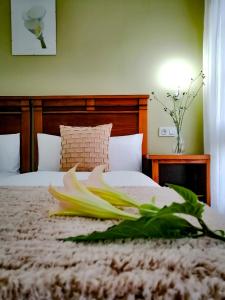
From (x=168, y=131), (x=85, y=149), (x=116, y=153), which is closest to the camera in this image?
(x=85, y=149)

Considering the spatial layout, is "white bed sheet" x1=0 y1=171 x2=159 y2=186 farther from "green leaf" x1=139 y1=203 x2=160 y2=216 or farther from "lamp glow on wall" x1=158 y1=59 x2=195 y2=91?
"lamp glow on wall" x1=158 y1=59 x2=195 y2=91

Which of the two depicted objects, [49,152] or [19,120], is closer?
[49,152]

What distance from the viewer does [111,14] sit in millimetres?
2871

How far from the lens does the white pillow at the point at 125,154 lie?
7.88 ft

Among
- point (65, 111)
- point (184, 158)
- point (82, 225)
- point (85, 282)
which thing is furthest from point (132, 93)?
point (85, 282)

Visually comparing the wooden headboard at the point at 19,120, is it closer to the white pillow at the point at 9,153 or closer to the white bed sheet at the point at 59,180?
the white pillow at the point at 9,153

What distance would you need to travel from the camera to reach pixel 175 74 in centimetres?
287

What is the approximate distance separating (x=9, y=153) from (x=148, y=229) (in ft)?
7.30

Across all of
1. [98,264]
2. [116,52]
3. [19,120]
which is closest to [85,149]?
[19,120]

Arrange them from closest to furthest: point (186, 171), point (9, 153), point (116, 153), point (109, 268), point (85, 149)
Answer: point (109, 268)
point (85, 149)
point (116, 153)
point (9, 153)
point (186, 171)

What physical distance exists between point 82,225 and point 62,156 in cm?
159

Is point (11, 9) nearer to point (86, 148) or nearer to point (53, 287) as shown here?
point (86, 148)

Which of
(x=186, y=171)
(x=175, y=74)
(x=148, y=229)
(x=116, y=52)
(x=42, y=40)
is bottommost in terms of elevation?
(x=186, y=171)

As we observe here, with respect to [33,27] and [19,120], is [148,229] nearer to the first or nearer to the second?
[19,120]
